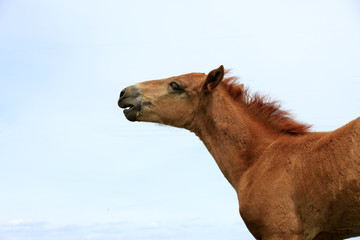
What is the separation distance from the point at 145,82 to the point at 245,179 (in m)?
3.05

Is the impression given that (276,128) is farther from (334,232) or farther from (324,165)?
(334,232)

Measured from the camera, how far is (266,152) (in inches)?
315

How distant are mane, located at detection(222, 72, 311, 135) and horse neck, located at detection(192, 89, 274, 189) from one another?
17cm

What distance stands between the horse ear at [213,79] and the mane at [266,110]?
571 millimetres

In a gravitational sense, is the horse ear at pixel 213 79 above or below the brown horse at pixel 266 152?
above

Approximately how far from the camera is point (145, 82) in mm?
8898

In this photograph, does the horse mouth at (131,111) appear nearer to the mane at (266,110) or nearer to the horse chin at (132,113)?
the horse chin at (132,113)

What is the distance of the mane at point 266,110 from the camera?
8.38m

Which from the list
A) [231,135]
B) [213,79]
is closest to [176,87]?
[213,79]

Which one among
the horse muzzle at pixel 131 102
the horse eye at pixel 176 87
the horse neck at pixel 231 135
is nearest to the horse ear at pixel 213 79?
the horse neck at pixel 231 135

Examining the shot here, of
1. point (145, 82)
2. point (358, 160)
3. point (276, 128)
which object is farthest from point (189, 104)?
point (358, 160)

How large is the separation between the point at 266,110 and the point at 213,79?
1.36 meters

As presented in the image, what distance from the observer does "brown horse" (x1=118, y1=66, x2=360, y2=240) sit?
6902mm

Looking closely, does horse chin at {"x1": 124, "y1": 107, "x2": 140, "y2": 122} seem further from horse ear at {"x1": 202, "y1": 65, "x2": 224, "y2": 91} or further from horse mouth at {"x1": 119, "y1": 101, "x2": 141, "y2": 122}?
horse ear at {"x1": 202, "y1": 65, "x2": 224, "y2": 91}
